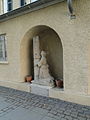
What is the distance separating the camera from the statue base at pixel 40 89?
19.0ft

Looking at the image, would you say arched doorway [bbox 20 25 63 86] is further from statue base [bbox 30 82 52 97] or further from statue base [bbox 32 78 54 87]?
statue base [bbox 30 82 52 97]

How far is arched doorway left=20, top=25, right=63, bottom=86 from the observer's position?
21.0 feet

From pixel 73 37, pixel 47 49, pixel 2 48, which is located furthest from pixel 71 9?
pixel 2 48

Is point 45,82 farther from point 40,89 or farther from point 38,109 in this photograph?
point 38,109

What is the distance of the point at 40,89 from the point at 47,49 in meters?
2.02

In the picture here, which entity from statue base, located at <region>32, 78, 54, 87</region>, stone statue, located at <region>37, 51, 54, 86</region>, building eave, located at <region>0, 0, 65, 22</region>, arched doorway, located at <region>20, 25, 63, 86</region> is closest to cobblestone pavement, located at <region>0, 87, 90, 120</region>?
statue base, located at <region>32, 78, 54, 87</region>

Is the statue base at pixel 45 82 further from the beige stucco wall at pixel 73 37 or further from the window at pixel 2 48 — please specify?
the window at pixel 2 48

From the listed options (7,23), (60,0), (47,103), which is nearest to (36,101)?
(47,103)

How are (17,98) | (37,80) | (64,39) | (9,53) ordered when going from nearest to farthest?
(64,39) → (17,98) → (37,80) → (9,53)

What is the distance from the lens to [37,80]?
20.8 ft

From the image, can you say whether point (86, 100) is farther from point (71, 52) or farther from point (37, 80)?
point (37, 80)

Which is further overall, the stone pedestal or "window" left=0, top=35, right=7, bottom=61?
"window" left=0, top=35, right=7, bottom=61

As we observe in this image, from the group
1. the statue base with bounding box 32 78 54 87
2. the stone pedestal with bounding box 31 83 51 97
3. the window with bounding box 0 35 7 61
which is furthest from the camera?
the window with bounding box 0 35 7 61

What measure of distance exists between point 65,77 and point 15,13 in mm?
3876
